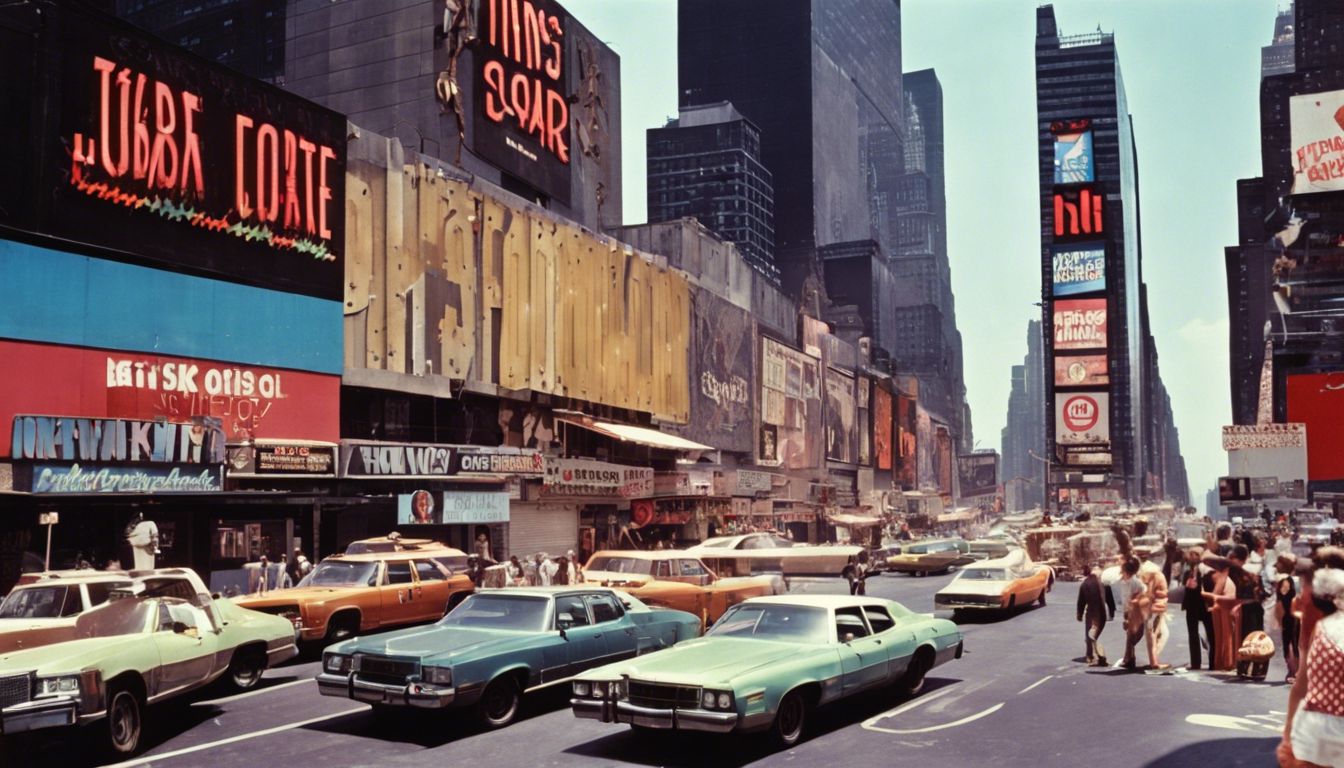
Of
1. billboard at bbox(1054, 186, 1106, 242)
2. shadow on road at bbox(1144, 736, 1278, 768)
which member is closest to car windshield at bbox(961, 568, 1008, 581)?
shadow on road at bbox(1144, 736, 1278, 768)

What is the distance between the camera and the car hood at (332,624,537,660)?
12336mm

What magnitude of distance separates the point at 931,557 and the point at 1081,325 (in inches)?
1845

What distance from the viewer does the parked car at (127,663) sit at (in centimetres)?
1077

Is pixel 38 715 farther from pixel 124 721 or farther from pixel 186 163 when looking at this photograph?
pixel 186 163

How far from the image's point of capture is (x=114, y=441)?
24703 millimetres

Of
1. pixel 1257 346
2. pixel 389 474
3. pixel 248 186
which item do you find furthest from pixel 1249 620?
pixel 1257 346

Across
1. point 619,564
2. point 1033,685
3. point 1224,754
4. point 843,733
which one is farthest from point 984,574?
point 1224,754

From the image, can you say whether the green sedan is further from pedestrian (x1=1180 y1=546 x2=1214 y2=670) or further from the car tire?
the car tire

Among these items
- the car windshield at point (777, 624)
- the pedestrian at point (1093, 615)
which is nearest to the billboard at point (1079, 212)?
the pedestrian at point (1093, 615)

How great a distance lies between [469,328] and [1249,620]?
97.9ft

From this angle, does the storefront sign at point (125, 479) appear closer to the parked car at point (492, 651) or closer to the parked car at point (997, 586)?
the parked car at point (492, 651)

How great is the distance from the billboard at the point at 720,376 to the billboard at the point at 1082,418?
2559 cm

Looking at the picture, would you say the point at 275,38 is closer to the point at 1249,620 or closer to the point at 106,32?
the point at 106,32

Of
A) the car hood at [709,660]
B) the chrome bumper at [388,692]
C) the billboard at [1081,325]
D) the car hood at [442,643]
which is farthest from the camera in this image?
the billboard at [1081,325]
